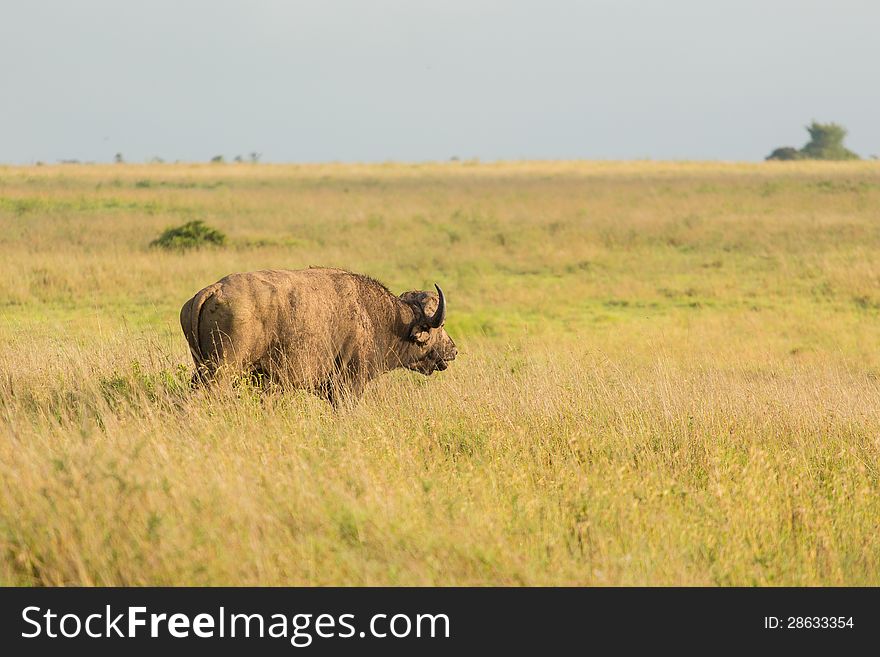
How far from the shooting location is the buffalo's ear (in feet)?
31.0

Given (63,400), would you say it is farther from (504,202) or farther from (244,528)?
(504,202)

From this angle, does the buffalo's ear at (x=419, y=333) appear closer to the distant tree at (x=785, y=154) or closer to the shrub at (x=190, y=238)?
the shrub at (x=190, y=238)

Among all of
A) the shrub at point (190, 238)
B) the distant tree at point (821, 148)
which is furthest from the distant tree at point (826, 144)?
the shrub at point (190, 238)

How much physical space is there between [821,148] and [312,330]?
286ft

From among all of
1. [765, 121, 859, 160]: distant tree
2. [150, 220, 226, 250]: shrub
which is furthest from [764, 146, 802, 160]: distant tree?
[150, 220, 226, 250]: shrub

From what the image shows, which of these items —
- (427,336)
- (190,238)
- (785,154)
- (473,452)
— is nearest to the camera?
(473,452)

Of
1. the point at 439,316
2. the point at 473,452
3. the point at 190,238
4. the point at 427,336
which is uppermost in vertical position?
the point at 190,238

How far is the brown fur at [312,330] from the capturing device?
7777 mm

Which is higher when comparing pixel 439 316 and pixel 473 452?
pixel 439 316

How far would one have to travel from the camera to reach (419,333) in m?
9.48

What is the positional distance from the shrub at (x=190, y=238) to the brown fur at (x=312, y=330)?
13.1m

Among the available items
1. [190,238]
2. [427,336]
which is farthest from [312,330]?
[190,238]

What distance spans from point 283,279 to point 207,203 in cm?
2684

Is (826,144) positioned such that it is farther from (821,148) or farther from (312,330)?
(312,330)
